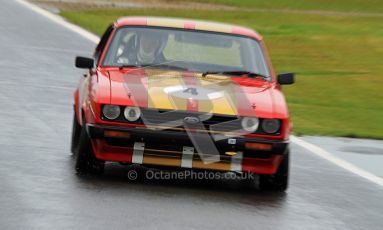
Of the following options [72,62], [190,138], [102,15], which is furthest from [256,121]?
[102,15]

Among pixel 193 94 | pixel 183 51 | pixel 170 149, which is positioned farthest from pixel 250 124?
pixel 183 51

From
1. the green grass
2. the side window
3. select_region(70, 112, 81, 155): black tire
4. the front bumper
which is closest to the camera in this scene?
the front bumper

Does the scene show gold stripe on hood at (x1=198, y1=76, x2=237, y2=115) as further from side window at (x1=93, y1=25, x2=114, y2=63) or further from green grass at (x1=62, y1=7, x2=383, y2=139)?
green grass at (x1=62, y1=7, x2=383, y2=139)

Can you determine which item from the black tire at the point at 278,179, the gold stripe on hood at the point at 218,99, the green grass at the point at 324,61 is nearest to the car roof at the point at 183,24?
the gold stripe on hood at the point at 218,99

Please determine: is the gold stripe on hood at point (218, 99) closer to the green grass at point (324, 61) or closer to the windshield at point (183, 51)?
the windshield at point (183, 51)

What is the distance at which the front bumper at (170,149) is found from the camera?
9.70m

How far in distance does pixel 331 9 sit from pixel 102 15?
587 inches

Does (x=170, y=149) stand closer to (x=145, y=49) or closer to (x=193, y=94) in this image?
(x=193, y=94)

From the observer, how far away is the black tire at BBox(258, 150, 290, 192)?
10172 mm

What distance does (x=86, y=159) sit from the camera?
10.1m

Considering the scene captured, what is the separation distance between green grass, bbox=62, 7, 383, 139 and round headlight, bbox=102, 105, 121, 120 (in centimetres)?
586

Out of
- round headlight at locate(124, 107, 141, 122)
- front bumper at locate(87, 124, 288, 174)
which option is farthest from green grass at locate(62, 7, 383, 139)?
round headlight at locate(124, 107, 141, 122)

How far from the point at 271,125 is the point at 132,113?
119 cm

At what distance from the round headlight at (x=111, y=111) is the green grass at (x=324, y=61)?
19.2 ft
